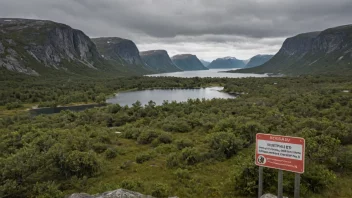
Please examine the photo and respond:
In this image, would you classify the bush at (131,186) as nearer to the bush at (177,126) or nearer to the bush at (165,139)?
the bush at (165,139)

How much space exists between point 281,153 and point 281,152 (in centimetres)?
4

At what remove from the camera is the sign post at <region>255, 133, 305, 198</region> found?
948cm

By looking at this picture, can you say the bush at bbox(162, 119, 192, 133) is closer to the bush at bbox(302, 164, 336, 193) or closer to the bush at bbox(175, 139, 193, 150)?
the bush at bbox(175, 139, 193, 150)

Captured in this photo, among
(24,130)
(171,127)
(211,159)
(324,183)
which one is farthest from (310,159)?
(24,130)

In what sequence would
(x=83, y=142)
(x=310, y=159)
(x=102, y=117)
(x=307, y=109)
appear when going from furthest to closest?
1. (x=102, y=117)
2. (x=307, y=109)
3. (x=83, y=142)
4. (x=310, y=159)

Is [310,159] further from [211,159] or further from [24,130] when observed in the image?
Result: [24,130]

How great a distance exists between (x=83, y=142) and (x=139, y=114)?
3118 centimetres

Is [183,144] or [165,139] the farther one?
[165,139]

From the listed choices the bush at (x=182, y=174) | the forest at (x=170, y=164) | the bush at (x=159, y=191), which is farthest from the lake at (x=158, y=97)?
the bush at (x=159, y=191)

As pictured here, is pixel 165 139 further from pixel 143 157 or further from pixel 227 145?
pixel 227 145

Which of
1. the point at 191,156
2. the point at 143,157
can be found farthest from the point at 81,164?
the point at 191,156

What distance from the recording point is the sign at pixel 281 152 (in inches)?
373

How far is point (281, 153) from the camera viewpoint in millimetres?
9891

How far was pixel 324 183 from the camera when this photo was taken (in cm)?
1532
